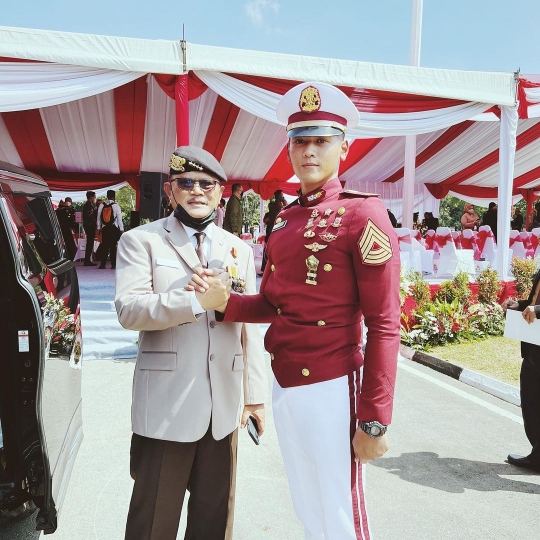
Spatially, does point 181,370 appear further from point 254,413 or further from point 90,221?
point 90,221

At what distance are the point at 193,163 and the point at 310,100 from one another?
1.68ft

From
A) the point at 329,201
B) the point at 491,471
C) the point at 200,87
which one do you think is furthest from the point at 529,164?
the point at 329,201

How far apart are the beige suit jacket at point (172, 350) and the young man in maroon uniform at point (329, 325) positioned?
18cm

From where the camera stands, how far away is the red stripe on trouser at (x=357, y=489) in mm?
1587

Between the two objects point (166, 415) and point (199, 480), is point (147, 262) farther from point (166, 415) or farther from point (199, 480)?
point (199, 480)

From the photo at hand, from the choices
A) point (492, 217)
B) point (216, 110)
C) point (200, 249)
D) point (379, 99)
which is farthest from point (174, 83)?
point (492, 217)

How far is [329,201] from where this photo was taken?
1.75 metres

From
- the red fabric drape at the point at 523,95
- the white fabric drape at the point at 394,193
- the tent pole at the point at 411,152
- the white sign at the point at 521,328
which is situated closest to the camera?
the white sign at the point at 521,328

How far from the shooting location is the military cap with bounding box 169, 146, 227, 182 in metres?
1.91

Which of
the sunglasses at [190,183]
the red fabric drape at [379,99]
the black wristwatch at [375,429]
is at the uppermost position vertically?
A: the red fabric drape at [379,99]

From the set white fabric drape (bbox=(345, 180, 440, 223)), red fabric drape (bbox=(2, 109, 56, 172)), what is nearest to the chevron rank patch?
red fabric drape (bbox=(2, 109, 56, 172))

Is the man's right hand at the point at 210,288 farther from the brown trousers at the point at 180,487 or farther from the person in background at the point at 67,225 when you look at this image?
the person in background at the point at 67,225

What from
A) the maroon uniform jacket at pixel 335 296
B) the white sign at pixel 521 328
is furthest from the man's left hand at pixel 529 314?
the maroon uniform jacket at pixel 335 296

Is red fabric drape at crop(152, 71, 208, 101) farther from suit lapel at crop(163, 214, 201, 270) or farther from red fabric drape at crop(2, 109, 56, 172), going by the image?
red fabric drape at crop(2, 109, 56, 172)
